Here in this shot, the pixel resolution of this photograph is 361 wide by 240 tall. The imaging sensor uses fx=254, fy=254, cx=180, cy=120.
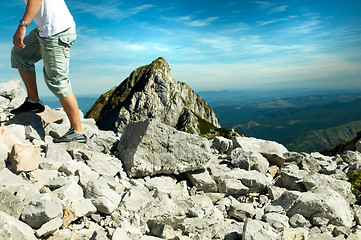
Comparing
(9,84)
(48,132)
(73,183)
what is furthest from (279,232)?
(9,84)

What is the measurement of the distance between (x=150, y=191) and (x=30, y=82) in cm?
484

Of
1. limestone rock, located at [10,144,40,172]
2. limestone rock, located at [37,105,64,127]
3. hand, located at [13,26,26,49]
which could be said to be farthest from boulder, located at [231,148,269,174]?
hand, located at [13,26,26,49]

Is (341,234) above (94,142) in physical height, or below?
below

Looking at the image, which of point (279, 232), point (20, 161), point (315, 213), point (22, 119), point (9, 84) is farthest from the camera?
point (9, 84)

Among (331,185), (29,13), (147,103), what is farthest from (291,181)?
(147,103)

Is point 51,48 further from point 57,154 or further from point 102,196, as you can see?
point 102,196

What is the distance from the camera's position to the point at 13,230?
3.58 metres

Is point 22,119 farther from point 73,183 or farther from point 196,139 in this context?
point 196,139

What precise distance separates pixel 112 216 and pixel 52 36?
4.47 metres

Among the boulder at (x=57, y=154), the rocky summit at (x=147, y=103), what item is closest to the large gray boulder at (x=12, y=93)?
the boulder at (x=57, y=154)

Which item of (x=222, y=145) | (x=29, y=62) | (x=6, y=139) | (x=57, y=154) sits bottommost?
(x=222, y=145)

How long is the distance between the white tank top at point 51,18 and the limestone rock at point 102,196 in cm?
377

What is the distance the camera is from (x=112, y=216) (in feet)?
16.5

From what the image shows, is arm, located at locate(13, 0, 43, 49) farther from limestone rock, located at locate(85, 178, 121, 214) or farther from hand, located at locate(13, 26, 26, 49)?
limestone rock, located at locate(85, 178, 121, 214)
